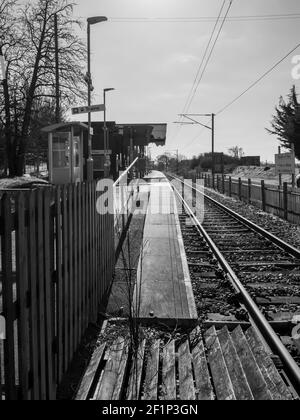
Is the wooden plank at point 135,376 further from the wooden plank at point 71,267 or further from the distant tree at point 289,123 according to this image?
the distant tree at point 289,123

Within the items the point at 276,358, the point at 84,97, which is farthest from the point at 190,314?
the point at 84,97

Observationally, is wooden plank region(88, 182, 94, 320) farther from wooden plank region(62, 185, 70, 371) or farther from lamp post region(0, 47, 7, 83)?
lamp post region(0, 47, 7, 83)

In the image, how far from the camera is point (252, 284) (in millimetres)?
7965

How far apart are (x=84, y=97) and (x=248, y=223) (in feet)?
65.0

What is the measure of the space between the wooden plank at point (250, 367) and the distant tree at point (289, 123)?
45.9m

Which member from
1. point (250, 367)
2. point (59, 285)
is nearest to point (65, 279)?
point (59, 285)

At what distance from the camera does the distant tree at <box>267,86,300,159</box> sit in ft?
162

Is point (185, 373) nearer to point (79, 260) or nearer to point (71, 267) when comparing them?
point (71, 267)

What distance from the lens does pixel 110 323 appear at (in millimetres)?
5797

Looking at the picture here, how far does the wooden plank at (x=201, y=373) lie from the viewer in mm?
3959

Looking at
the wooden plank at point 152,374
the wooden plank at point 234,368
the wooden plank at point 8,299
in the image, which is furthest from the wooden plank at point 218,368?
the wooden plank at point 8,299

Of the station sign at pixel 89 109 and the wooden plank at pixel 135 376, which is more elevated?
the station sign at pixel 89 109

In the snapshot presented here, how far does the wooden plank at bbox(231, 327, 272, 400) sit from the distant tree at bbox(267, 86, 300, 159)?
4589 centimetres

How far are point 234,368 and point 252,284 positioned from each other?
3.63 m
